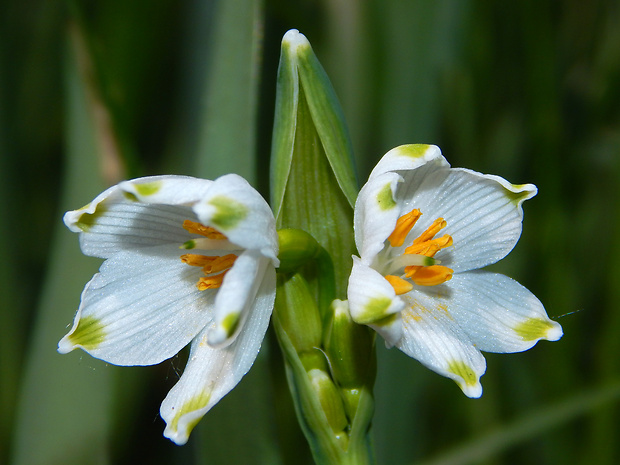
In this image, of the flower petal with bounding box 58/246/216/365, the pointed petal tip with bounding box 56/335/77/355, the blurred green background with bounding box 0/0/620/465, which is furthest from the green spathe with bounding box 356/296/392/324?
the pointed petal tip with bounding box 56/335/77/355

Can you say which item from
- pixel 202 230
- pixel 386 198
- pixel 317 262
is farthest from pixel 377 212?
pixel 202 230

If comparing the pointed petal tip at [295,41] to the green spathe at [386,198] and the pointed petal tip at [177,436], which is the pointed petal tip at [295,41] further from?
the pointed petal tip at [177,436]

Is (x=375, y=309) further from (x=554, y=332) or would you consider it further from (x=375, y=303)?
(x=554, y=332)

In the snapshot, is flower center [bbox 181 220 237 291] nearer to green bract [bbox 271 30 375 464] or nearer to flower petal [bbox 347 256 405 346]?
green bract [bbox 271 30 375 464]

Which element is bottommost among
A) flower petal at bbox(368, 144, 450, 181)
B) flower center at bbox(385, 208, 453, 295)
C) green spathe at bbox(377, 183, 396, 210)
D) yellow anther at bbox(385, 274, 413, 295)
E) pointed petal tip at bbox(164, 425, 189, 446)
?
pointed petal tip at bbox(164, 425, 189, 446)

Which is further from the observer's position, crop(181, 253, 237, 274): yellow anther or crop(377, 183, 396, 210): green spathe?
crop(181, 253, 237, 274): yellow anther

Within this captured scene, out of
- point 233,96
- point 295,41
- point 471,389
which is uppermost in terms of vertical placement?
point 295,41

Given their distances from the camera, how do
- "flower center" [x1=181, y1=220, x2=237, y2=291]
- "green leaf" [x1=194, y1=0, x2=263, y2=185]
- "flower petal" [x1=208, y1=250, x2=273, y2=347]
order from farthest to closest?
"green leaf" [x1=194, y1=0, x2=263, y2=185]
"flower center" [x1=181, y1=220, x2=237, y2=291]
"flower petal" [x1=208, y1=250, x2=273, y2=347]
